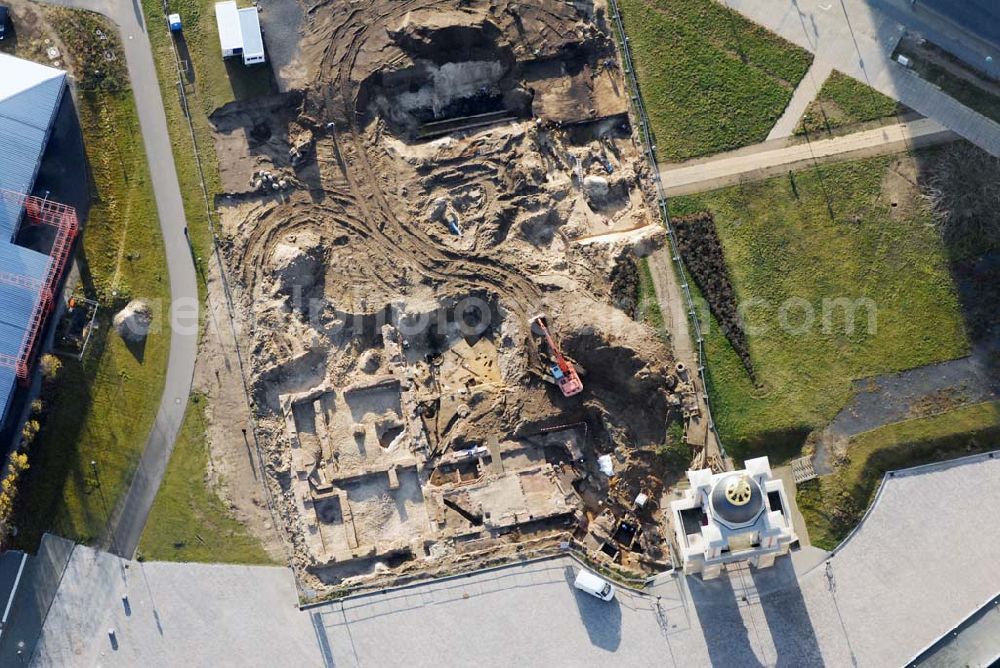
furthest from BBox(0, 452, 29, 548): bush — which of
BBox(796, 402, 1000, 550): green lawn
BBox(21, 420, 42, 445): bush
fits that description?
BBox(796, 402, 1000, 550): green lawn

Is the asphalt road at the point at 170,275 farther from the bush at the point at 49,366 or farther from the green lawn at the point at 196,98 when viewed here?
the bush at the point at 49,366

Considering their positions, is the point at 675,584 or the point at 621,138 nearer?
the point at 675,584

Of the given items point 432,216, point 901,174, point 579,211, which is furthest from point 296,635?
point 901,174

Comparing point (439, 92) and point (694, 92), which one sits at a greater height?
point (439, 92)

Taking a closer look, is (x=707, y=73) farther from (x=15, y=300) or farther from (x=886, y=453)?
(x=15, y=300)

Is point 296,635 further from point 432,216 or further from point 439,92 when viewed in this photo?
point 439,92

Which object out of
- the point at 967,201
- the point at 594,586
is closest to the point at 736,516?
the point at 594,586

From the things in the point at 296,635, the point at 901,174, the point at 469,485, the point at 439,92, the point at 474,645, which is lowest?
the point at 474,645

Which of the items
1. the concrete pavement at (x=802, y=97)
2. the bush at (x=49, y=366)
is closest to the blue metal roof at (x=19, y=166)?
the bush at (x=49, y=366)
